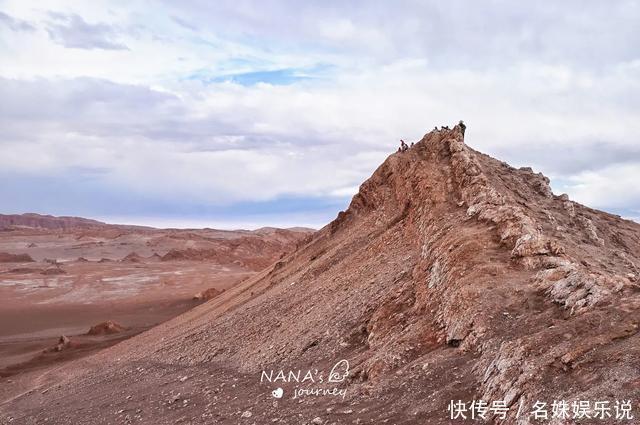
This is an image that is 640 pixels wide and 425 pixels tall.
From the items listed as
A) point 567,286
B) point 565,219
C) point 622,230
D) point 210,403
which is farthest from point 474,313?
point 622,230

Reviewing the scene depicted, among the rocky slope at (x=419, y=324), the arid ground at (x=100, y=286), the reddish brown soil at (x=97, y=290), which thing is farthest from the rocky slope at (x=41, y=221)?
the rocky slope at (x=419, y=324)

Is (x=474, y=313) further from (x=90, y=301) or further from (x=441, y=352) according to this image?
(x=90, y=301)

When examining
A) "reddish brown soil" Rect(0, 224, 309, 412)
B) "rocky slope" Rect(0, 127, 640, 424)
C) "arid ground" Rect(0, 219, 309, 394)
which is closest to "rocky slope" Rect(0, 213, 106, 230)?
"arid ground" Rect(0, 219, 309, 394)

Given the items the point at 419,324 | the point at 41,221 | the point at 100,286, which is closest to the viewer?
the point at 419,324

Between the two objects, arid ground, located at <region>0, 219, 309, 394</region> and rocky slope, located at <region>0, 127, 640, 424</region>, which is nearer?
rocky slope, located at <region>0, 127, 640, 424</region>

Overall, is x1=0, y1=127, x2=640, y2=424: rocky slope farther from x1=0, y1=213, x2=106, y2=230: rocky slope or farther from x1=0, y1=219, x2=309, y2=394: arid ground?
x1=0, y1=213, x2=106, y2=230: rocky slope

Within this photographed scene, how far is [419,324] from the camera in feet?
30.3

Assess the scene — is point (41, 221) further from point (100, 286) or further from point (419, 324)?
point (419, 324)

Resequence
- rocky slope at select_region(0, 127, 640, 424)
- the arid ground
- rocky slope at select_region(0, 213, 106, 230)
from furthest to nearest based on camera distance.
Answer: rocky slope at select_region(0, 213, 106, 230), the arid ground, rocky slope at select_region(0, 127, 640, 424)

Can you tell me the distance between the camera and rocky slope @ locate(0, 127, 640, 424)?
21.5 feet

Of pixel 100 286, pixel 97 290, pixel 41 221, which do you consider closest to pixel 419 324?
pixel 97 290

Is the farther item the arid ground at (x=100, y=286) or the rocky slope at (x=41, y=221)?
the rocky slope at (x=41, y=221)

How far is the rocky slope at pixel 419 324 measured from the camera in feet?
21.5

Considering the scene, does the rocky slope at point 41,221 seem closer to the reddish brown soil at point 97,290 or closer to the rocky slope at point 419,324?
the reddish brown soil at point 97,290
